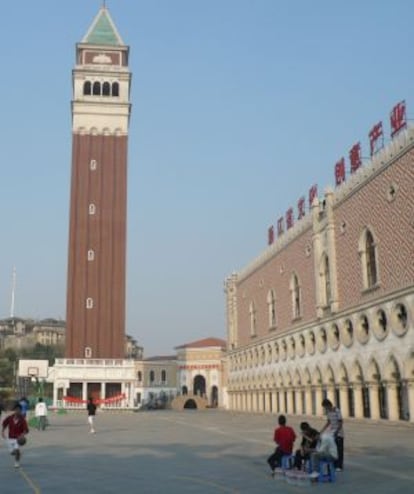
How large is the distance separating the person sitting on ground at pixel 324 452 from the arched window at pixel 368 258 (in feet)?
66.1

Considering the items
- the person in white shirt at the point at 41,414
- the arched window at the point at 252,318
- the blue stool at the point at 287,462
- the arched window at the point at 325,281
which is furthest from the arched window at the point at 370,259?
the arched window at the point at 252,318

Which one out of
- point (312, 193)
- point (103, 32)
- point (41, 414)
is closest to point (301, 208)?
point (312, 193)

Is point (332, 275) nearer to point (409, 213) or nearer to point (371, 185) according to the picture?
point (371, 185)

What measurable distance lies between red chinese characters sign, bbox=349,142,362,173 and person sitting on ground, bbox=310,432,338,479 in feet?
75.4

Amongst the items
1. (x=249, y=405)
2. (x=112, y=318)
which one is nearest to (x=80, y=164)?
(x=112, y=318)

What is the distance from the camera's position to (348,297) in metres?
34.0

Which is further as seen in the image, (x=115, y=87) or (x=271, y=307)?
(x=115, y=87)

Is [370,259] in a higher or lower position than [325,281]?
higher

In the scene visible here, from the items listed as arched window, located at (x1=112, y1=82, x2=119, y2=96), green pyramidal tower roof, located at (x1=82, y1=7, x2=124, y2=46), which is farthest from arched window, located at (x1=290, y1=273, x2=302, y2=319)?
green pyramidal tower roof, located at (x1=82, y1=7, x2=124, y2=46)

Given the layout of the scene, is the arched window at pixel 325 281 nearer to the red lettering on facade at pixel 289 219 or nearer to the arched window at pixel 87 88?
the red lettering on facade at pixel 289 219

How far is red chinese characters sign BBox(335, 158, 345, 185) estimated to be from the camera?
35.2 meters

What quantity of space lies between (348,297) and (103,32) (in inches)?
1862

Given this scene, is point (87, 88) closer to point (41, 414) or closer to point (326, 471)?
point (41, 414)

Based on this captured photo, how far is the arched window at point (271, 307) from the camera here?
1918 inches
